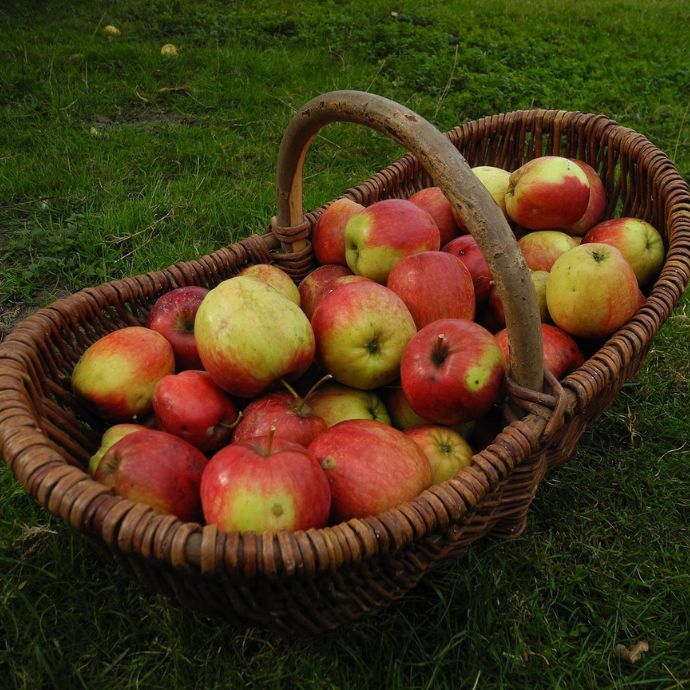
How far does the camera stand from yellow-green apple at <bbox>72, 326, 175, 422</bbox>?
181 cm

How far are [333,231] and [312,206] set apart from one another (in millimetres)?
1223

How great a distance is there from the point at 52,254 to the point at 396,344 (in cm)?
214

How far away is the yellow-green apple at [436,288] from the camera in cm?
193

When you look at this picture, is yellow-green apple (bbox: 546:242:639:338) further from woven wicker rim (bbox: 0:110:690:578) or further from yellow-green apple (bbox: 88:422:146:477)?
yellow-green apple (bbox: 88:422:146:477)

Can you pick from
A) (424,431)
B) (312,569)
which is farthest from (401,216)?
(312,569)

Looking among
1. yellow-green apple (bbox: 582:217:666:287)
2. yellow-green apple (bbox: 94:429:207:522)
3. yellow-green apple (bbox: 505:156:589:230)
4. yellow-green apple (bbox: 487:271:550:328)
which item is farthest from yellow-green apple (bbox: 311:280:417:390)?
yellow-green apple (bbox: 582:217:666:287)

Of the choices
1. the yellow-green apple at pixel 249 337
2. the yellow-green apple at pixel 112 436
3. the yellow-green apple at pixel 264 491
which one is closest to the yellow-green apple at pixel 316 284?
the yellow-green apple at pixel 249 337

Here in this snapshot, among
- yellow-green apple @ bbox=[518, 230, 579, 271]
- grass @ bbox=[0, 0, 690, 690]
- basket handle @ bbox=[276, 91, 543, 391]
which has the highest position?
basket handle @ bbox=[276, 91, 543, 391]

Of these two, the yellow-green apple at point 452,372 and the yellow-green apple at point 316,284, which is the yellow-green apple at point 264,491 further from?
the yellow-green apple at point 316,284

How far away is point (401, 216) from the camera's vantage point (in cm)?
212

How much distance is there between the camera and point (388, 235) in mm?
2100

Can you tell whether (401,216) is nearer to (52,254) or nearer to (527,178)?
(527,178)

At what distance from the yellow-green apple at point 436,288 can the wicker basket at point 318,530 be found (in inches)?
13.9

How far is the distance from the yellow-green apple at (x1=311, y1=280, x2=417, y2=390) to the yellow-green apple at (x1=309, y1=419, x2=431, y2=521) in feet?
0.91
